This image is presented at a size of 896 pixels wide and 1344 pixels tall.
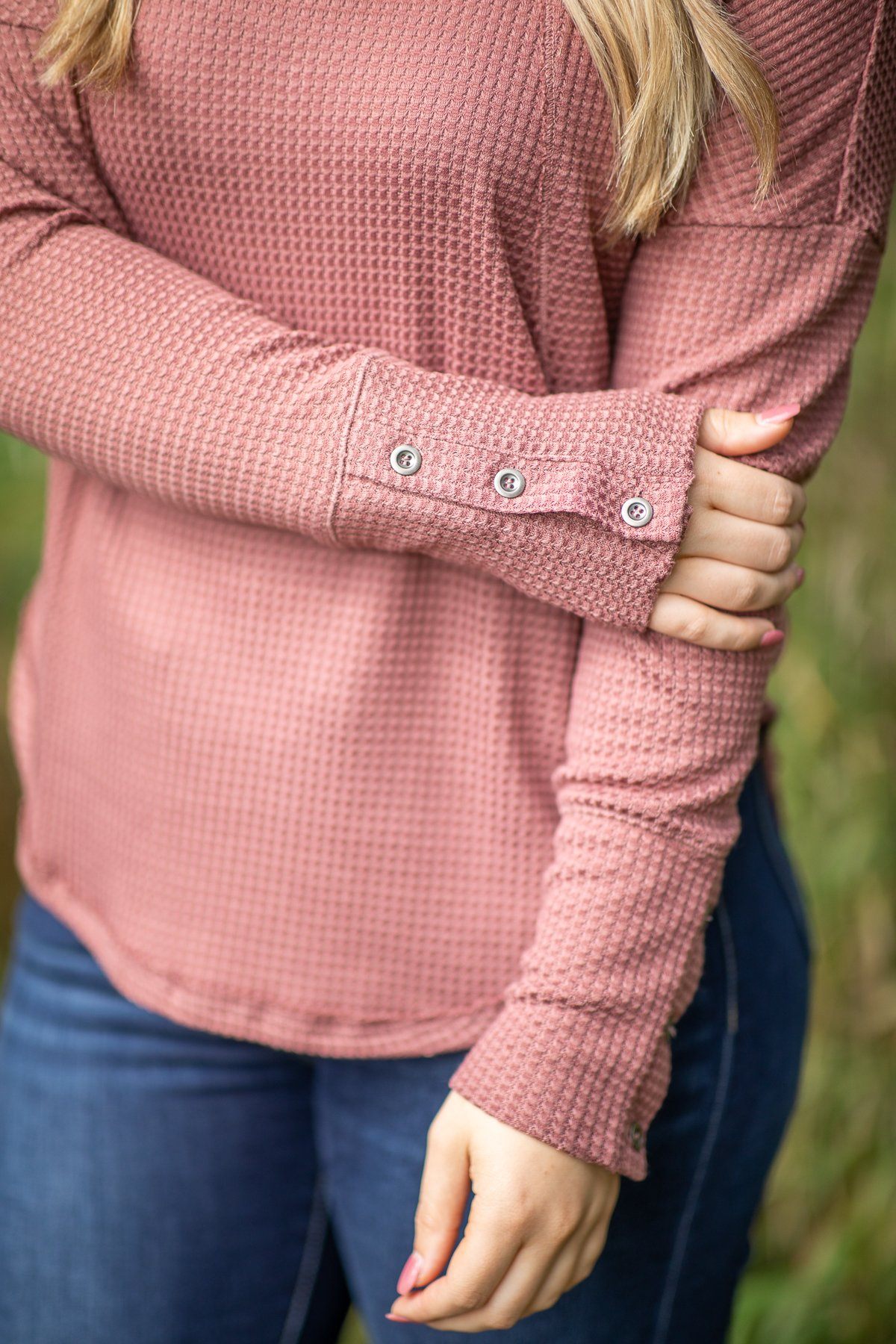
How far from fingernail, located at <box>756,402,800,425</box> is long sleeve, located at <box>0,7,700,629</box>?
0.05 metres

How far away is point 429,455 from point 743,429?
0.65ft

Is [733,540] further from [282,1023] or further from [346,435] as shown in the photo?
[282,1023]

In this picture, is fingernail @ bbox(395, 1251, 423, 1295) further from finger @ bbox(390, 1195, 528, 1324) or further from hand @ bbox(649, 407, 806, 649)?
hand @ bbox(649, 407, 806, 649)

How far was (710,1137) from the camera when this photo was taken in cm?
84

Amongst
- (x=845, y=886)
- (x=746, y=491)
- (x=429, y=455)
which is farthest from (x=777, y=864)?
(x=845, y=886)

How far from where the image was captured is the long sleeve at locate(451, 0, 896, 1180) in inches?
27.1

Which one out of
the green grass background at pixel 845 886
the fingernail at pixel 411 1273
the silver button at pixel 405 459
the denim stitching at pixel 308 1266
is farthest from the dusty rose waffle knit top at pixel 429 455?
the green grass background at pixel 845 886

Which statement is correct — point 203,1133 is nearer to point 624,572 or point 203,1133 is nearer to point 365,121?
point 624,572

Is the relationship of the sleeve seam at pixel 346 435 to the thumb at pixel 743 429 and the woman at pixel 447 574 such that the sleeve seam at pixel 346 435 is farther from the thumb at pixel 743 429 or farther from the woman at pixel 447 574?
the thumb at pixel 743 429

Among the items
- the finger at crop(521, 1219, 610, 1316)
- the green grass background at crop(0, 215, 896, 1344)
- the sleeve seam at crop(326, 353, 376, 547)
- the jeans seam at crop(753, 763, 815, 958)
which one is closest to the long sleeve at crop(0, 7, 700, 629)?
the sleeve seam at crop(326, 353, 376, 547)

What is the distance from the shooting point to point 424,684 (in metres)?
0.81

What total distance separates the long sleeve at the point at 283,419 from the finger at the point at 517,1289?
0.39 metres

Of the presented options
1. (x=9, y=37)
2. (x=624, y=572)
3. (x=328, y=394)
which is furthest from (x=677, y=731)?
(x=9, y=37)

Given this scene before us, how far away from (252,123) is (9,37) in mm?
171
